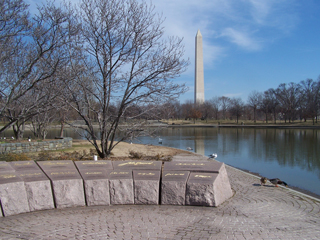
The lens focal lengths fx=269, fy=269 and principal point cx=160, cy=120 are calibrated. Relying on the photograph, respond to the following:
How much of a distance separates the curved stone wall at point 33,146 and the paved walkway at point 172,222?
9.61 meters

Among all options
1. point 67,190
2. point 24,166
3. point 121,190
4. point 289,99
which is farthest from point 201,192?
point 289,99

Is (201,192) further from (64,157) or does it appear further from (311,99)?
(311,99)

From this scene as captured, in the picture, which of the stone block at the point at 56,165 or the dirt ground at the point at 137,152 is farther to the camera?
the dirt ground at the point at 137,152

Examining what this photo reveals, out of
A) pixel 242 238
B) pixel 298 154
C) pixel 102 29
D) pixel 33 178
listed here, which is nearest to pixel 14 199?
pixel 33 178

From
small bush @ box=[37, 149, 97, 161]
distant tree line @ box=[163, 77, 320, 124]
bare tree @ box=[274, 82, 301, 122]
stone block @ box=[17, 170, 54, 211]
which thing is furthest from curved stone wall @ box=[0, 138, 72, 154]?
bare tree @ box=[274, 82, 301, 122]

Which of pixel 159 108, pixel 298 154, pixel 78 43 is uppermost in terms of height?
pixel 78 43

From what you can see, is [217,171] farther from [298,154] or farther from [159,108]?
[298,154]

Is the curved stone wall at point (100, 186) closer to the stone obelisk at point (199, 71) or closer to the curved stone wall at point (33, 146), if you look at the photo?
the curved stone wall at point (33, 146)

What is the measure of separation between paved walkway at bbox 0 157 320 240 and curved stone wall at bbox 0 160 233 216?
21cm

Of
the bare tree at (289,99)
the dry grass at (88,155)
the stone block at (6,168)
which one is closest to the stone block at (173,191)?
the stone block at (6,168)

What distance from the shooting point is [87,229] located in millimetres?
A: 4762

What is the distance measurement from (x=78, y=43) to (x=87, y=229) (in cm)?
768

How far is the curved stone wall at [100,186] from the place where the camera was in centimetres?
583

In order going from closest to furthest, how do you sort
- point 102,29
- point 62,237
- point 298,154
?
point 62,237
point 102,29
point 298,154
